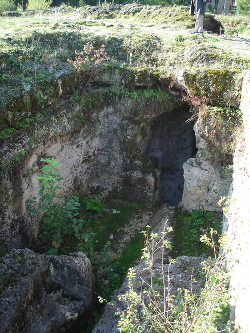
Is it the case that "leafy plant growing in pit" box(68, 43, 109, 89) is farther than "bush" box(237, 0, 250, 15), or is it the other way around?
"bush" box(237, 0, 250, 15)

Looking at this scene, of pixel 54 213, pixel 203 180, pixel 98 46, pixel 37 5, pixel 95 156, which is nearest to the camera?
pixel 54 213

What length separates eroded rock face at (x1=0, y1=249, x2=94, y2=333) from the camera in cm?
407

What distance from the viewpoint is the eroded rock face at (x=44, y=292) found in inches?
160

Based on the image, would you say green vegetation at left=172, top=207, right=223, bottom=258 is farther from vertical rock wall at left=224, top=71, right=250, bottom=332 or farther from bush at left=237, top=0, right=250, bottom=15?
bush at left=237, top=0, right=250, bottom=15

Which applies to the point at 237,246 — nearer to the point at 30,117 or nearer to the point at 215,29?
the point at 30,117

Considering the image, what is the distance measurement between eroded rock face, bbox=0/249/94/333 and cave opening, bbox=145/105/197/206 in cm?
566

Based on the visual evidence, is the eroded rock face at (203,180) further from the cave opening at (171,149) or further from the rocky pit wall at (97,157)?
the cave opening at (171,149)

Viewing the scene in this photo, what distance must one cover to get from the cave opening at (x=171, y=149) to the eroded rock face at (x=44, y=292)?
5.66 m

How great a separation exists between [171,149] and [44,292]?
7.36m

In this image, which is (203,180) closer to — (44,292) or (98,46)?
→ (44,292)

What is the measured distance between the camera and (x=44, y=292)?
4.75 meters

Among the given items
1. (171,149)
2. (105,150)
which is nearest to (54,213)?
(105,150)

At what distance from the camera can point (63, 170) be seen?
7656mm

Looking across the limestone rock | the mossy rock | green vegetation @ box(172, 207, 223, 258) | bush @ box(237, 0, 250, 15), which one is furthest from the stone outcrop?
bush @ box(237, 0, 250, 15)
